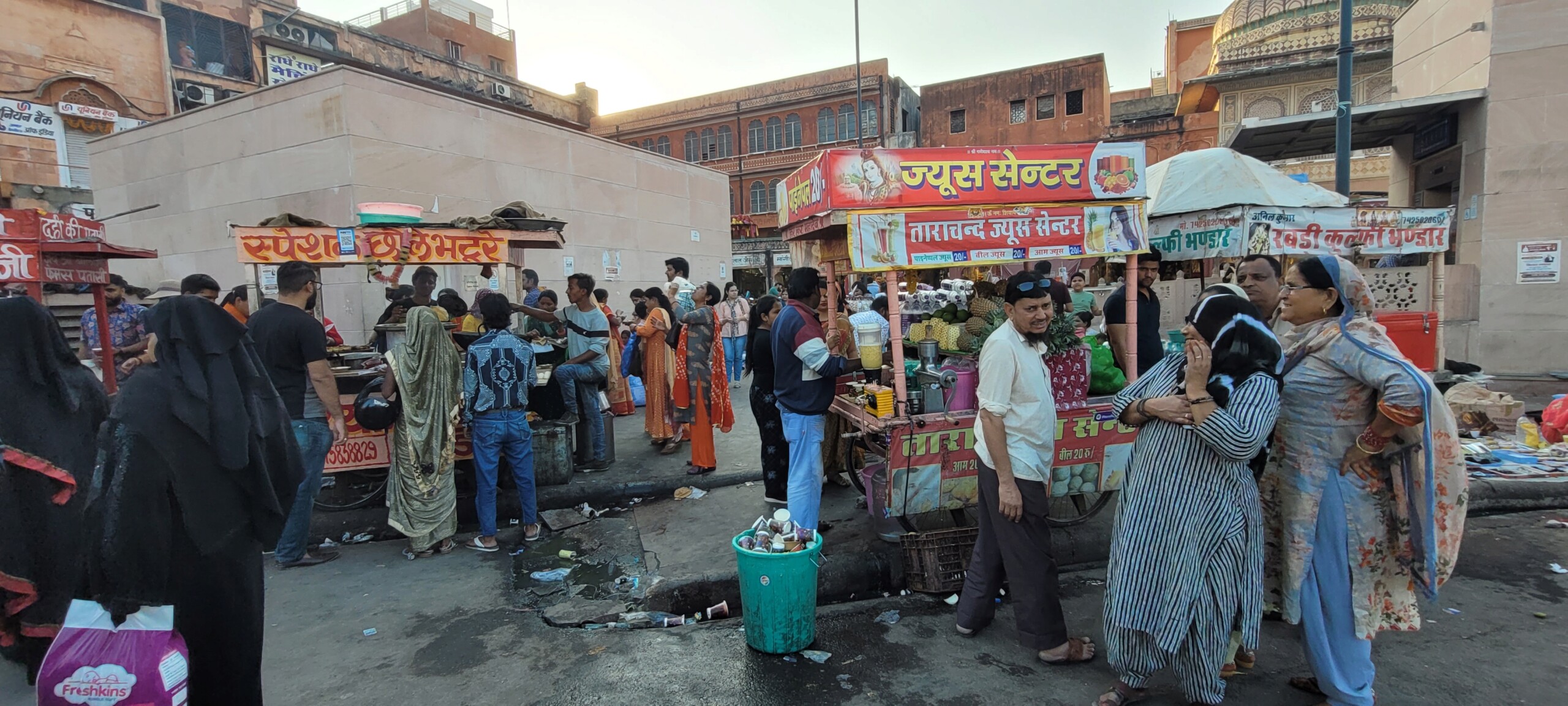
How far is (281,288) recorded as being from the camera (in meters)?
4.82

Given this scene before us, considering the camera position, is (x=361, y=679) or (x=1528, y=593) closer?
(x=361, y=679)

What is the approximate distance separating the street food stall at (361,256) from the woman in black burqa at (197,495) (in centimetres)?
310

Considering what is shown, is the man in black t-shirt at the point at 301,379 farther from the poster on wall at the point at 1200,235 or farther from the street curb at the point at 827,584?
the poster on wall at the point at 1200,235

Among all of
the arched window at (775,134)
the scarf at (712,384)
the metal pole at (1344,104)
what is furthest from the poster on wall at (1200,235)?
the arched window at (775,134)

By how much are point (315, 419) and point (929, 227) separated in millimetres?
4543

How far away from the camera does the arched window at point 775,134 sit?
37344 millimetres

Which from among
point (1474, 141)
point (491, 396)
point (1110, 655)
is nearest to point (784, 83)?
point (1474, 141)

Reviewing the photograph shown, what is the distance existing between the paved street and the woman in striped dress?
42 cm

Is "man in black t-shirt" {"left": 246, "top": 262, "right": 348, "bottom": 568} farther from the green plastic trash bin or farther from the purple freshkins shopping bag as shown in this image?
the green plastic trash bin

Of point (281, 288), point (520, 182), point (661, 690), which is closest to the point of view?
point (661, 690)

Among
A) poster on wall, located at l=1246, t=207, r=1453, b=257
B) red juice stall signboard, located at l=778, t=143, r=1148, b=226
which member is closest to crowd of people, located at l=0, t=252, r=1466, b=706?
red juice stall signboard, located at l=778, t=143, r=1148, b=226

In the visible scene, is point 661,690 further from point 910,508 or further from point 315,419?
point 315,419

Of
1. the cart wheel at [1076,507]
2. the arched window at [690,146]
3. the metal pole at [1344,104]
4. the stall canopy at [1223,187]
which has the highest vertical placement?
→ the arched window at [690,146]

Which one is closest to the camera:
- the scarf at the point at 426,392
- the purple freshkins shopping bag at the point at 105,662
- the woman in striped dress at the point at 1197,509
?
the purple freshkins shopping bag at the point at 105,662
